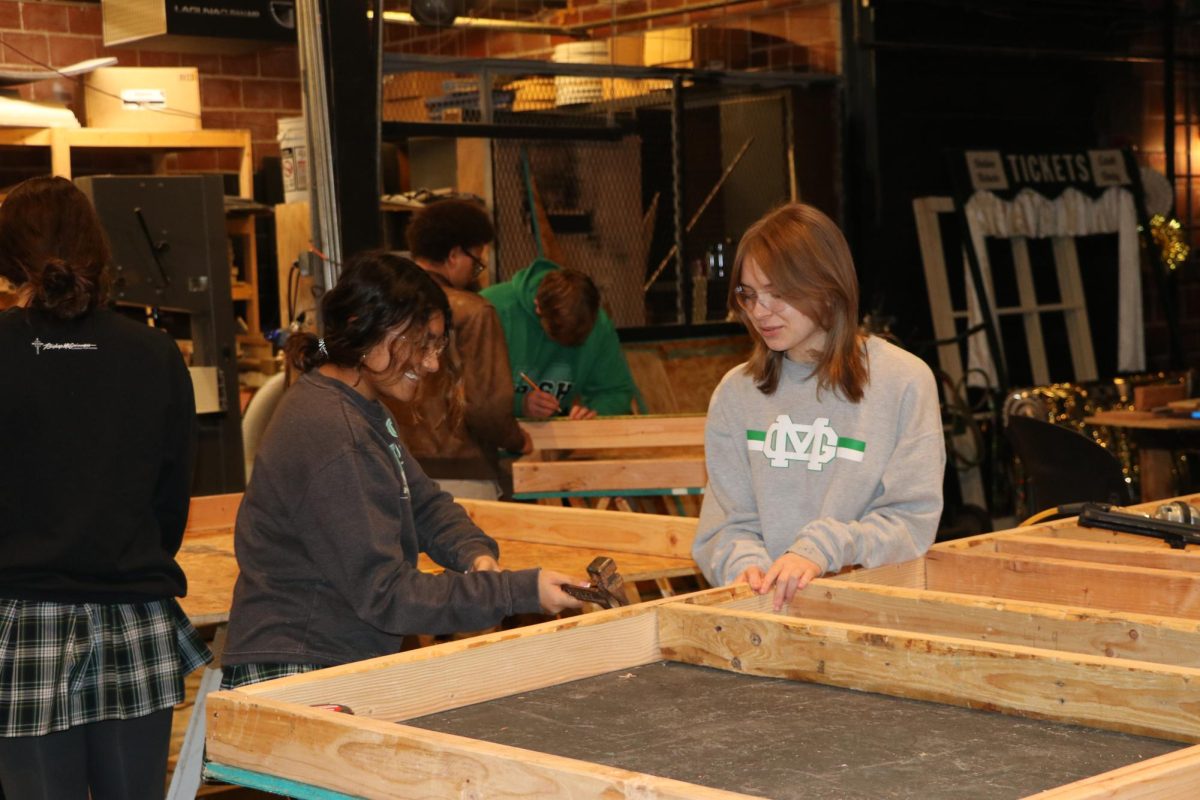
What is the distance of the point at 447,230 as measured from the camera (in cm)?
448

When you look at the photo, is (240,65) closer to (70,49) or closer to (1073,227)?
(70,49)

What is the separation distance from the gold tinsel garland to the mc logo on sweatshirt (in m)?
7.08

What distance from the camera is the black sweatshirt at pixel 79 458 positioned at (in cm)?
267

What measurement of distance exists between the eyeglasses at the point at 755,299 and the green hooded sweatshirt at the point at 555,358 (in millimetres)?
2436

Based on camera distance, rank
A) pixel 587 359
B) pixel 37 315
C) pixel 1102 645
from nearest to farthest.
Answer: pixel 1102 645 → pixel 37 315 → pixel 587 359

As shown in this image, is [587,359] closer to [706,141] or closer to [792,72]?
[706,141]

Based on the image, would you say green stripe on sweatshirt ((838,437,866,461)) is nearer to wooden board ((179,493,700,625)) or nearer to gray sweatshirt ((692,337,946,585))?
gray sweatshirt ((692,337,946,585))

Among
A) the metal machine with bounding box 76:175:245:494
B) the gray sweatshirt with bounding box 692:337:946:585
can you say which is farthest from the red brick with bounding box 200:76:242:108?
the gray sweatshirt with bounding box 692:337:946:585

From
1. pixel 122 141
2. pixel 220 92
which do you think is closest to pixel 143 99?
pixel 122 141

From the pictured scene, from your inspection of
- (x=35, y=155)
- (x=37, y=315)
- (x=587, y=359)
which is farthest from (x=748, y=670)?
(x=35, y=155)

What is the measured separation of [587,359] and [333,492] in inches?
115

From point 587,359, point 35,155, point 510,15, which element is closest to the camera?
point 587,359

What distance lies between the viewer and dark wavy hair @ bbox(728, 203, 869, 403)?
2525mm

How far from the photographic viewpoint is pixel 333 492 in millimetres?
2422
